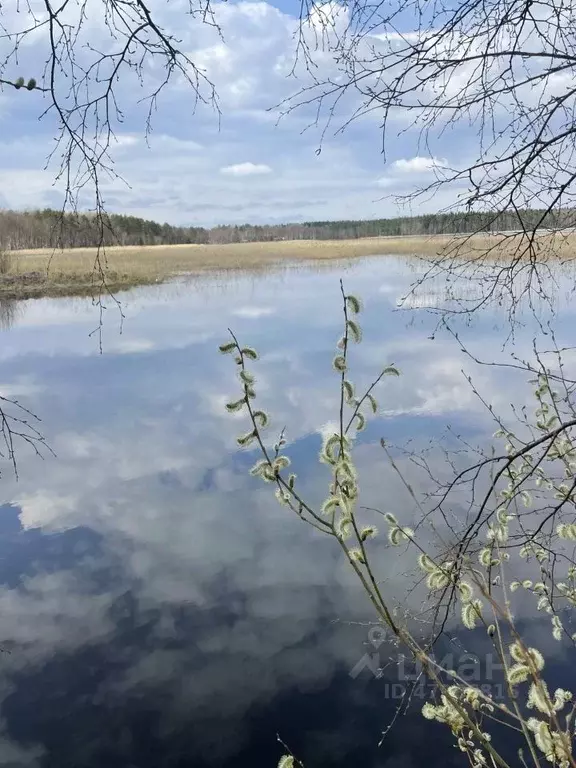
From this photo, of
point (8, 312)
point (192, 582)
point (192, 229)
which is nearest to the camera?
point (192, 582)

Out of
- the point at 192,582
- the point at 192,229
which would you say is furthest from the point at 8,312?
the point at 192,229

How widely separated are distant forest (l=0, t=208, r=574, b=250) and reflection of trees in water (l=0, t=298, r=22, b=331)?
193 centimetres

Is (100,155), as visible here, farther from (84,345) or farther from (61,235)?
(84,345)

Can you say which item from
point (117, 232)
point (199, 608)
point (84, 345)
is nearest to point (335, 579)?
point (199, 608)

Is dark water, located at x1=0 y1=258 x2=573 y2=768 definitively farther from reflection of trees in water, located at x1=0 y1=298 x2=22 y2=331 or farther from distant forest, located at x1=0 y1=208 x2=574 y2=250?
reflection of trees in water, located at x1=0 y1=298 x2=22 y2=331

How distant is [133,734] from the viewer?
10.1ft

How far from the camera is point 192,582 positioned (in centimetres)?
411

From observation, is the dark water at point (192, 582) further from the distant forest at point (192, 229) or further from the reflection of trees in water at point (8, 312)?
the reflection of trees in water at point (8, 312)

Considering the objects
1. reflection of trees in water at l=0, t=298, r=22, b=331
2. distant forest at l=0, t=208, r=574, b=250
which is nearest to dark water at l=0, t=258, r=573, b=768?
distant forest at l=0, t=208, r=574, b=250

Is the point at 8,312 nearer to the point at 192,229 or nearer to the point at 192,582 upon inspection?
the point at 192,582

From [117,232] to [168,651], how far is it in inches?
94.1

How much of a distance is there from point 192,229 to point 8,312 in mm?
57235

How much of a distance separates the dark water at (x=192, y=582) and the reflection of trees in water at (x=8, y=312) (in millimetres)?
5871

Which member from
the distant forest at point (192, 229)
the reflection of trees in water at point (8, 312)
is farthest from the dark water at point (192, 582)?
the reflection of trees in water at point (8, 312)
